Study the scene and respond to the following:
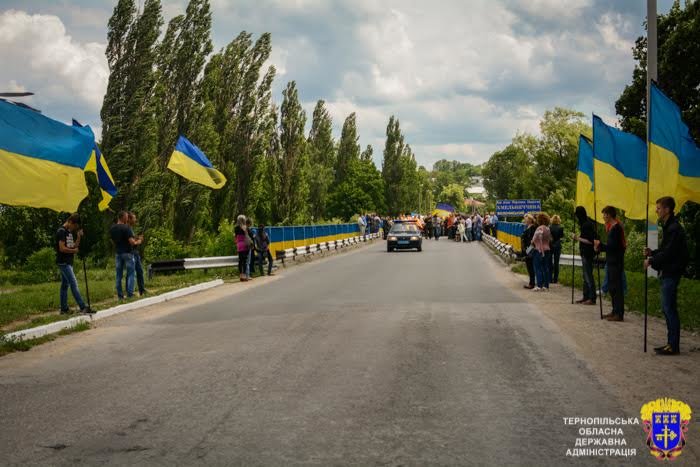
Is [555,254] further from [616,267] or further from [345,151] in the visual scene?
[345,151]

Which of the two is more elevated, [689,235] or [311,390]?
[689,235]

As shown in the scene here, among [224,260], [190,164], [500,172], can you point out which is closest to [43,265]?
[224,260]

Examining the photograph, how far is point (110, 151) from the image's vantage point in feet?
87.0

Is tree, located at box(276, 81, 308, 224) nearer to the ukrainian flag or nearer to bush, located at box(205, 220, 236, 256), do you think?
bush, located at box(205, 220, 236, 256)

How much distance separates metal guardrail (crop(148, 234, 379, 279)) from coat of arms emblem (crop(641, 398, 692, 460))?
15627mm

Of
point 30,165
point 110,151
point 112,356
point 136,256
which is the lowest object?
point 112,356

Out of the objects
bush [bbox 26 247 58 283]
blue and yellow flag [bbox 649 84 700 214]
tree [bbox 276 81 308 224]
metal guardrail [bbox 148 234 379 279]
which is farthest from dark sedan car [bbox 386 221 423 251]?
blue and yellow flag [bbox 649 84 700 214]

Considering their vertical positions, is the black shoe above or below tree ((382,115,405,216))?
below

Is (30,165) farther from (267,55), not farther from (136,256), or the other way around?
(267,55)

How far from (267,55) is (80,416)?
36.8m

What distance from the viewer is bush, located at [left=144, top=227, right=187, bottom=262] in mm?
24031

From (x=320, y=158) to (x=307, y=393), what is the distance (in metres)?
63.8

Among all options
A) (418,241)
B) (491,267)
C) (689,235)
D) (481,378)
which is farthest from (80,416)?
(418,241)

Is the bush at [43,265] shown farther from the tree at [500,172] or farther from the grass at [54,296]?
the tree at [500,172]
